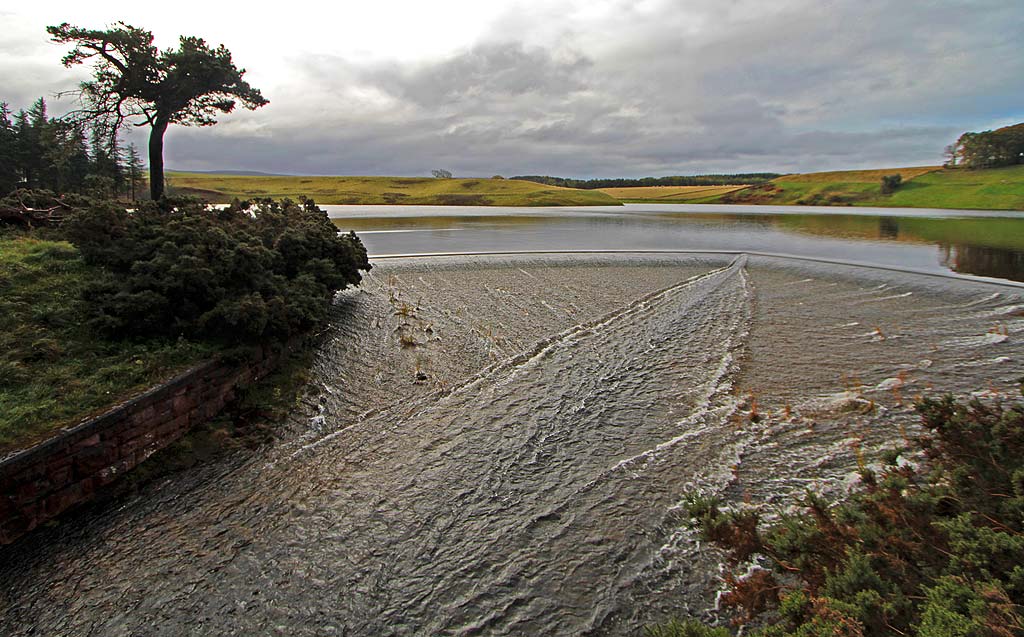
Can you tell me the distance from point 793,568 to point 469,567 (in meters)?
3.51

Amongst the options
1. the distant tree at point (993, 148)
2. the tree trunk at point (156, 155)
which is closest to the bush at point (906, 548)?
the tree trunk at point (156, 155)

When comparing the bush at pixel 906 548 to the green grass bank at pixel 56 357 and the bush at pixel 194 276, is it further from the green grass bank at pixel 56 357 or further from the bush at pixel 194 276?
the bush at pixel 194 276

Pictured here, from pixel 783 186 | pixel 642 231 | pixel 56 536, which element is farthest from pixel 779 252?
pixel 783 186

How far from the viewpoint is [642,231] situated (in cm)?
4978

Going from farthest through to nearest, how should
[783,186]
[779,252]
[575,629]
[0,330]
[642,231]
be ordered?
[783,186] < [642,231] < [779,252] < [0,330] < [575,629]

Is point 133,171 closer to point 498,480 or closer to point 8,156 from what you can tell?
point 8,156

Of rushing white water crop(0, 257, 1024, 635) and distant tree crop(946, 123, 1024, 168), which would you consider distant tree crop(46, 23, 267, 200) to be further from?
distant tree crop(946, 123, 1024, 168)

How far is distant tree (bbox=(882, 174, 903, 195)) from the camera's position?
323 feet

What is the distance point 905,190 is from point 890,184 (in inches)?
161

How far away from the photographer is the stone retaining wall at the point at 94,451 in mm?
6262

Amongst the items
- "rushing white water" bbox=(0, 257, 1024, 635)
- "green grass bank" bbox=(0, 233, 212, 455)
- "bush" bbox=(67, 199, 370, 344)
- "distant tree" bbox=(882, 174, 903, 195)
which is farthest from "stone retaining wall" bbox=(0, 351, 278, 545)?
"distant tree" bbox=(882, 174, 903, 195)

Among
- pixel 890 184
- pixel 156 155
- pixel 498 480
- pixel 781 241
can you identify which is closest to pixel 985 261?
pixel 781 241

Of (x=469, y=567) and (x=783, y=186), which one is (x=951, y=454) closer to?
(x=469, y=567)

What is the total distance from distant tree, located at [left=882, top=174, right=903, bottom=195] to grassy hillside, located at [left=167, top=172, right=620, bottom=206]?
53072 millimetres
